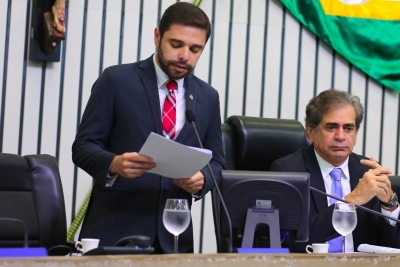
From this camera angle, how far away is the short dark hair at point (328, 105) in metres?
3.05

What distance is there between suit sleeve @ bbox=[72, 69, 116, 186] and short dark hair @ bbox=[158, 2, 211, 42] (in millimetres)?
277

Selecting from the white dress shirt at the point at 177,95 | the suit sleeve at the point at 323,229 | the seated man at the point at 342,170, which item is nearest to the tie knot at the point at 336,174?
the seated man at the point at 342,170

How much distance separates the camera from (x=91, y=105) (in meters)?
2.49

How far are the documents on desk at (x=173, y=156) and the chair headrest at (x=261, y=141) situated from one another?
2.68ft

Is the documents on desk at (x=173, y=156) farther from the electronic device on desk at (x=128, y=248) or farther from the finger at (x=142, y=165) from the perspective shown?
the electronic device on desk at (x=128, y=248)

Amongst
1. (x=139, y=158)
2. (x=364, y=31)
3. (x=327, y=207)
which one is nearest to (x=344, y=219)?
(x=327, y=207)

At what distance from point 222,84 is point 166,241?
1864mm

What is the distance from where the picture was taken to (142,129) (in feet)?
8.17

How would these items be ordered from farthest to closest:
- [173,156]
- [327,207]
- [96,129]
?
[327,207] → [96,129] → [173,156]

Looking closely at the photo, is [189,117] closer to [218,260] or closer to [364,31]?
[218,260]

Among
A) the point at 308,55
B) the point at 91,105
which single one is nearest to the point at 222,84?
the point at 308,55

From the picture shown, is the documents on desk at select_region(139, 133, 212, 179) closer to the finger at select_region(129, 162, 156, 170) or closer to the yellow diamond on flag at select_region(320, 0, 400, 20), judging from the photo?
the finger at select_region(129, 162, 156, 170)

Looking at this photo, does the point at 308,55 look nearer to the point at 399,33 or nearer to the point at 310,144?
the point at 399,33

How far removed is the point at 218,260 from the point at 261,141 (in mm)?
1511
